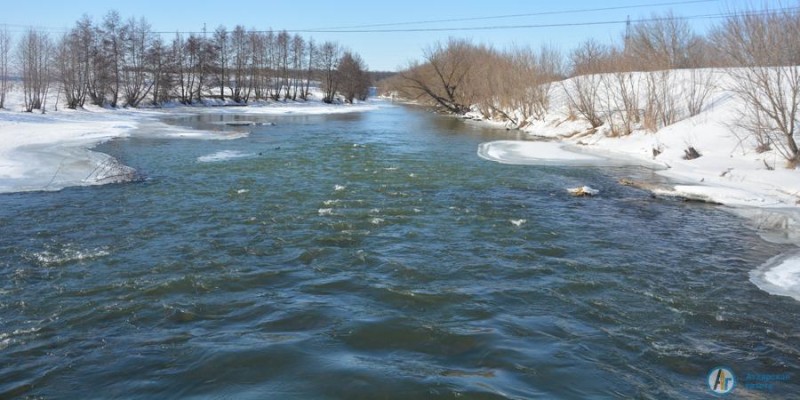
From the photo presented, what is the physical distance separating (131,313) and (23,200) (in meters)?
7.34

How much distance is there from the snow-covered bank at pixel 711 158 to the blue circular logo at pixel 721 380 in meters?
2.84

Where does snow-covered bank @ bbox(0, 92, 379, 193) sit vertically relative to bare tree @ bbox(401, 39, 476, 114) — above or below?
below

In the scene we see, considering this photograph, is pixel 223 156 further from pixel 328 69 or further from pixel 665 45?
pixel 328 69

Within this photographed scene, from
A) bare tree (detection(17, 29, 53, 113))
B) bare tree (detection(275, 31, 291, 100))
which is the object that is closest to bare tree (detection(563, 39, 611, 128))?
bare tree (detection(17, 29, 53, 113))

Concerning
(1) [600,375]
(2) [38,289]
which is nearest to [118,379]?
(2) [38,289]

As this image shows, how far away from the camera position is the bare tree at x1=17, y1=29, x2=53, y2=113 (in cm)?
3621

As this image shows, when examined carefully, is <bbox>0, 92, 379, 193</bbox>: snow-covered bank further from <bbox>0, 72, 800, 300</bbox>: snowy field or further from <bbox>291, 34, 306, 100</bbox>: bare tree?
<bbox>291, 34, 306, 100</bbox>: bare tree

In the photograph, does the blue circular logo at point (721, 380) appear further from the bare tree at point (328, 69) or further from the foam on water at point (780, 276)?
the bare tree at point (328, 69)

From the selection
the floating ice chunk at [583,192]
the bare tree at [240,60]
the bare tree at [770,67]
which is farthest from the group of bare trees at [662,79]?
the bare tree at [240,60]

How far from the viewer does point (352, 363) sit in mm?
5336

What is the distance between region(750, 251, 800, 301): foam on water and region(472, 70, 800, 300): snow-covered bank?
0.04 feet

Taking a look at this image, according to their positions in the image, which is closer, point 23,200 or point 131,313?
point 131,313

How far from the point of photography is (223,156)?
19.8 m

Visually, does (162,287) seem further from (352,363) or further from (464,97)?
(464,97)
